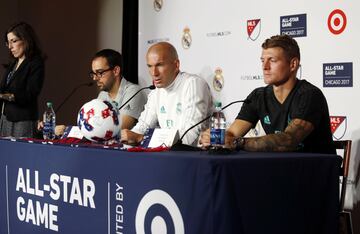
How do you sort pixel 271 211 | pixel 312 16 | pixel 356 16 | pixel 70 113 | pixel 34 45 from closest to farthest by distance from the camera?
pixel 271 211 < pixel 356 16 < pixel 312 16 < pixel 34 45 < pixel 70 113

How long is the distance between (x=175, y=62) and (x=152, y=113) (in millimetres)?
339

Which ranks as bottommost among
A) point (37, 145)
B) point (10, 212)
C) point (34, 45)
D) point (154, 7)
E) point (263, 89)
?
point (10, 212)

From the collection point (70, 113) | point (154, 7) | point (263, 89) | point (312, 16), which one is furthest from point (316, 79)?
point (70, 113)

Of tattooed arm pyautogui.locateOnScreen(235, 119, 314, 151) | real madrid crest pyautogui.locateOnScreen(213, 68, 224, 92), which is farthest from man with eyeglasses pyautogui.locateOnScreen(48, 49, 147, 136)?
tattooed arm pyautogui.locateOnScreen(235, 119, 314, 151)

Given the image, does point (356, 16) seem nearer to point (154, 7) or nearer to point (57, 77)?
point (154, 7)

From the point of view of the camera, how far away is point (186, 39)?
4.61m

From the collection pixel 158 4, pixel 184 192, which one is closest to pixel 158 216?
pixel 184 192

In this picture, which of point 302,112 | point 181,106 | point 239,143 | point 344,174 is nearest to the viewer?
point 239,143

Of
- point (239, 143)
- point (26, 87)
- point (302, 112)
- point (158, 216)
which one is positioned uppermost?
point (26, 87)

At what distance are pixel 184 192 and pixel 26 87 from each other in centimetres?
241

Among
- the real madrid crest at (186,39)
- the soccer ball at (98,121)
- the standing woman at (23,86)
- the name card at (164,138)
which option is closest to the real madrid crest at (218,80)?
the real madrid crest at (186,39)

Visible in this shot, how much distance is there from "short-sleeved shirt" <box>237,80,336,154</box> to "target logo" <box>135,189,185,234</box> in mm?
745

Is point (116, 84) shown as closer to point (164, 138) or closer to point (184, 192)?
point (164, 138)

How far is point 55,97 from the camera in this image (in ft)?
21.6
